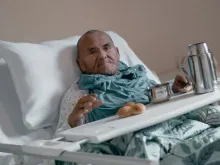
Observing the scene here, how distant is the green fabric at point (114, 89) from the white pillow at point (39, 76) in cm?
10

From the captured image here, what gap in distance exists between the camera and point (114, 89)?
4.30ft

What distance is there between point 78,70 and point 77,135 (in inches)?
23.1

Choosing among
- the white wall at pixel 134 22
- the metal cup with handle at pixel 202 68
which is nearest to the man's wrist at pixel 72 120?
the metal cup with handle at pixel 202 68

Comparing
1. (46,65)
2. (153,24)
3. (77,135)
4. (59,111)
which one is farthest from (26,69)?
(153,24)

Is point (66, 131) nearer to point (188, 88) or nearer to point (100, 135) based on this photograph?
point (100, 135)

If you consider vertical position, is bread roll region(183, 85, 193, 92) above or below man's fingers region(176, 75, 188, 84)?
below

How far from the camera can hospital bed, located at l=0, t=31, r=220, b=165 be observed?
810 millimetres

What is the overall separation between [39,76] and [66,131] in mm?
423

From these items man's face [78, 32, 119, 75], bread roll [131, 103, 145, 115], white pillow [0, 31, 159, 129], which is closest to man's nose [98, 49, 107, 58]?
man's face [78, 32, 119, 75]

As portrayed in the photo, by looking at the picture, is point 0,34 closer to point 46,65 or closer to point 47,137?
point 46,65

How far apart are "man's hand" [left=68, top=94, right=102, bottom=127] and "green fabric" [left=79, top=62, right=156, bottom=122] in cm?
9

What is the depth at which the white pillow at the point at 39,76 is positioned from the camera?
4.29ft

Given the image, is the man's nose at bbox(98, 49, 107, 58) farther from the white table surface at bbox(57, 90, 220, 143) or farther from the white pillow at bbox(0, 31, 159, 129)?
the white table surface at bbox(57, 90, 220, 143)

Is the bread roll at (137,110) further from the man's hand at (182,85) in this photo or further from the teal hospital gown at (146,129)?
the man's hand at (182,85)
